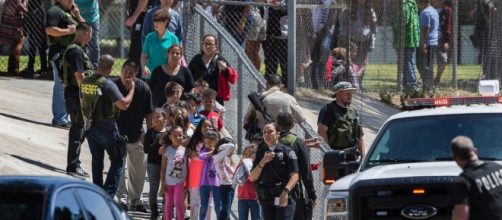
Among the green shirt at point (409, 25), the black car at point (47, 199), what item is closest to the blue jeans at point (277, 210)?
the black car at point (47, 199)

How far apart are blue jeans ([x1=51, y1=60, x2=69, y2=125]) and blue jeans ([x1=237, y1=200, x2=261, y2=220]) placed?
397 cm

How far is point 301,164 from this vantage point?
13609 mm

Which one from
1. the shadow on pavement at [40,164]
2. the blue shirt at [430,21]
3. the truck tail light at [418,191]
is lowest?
the shadow on pavement at [40,164]

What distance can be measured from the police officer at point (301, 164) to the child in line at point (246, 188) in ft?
2.12

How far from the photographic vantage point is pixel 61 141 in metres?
17.6

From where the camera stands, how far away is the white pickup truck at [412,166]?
10883 mm

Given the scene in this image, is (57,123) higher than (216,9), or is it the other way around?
(216,9)

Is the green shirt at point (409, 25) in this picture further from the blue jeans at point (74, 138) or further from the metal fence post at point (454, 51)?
the blue jeans at point (74, 138)

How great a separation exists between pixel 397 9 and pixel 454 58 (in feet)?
4.82

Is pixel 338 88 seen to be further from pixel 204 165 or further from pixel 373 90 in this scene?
pixel 373 90

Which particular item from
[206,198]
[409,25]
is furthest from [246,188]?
[409,25]

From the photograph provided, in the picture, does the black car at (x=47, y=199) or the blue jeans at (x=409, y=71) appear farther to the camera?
the blue jeans at (x=409, y=71)

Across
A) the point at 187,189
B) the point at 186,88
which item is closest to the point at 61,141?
the point at 186,88

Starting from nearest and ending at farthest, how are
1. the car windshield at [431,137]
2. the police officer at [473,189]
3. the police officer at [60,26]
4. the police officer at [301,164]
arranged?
the police officer at [473,189] → the car windshield at [431,137] → the police officer at [301,164] → the police officer at [60,26]
